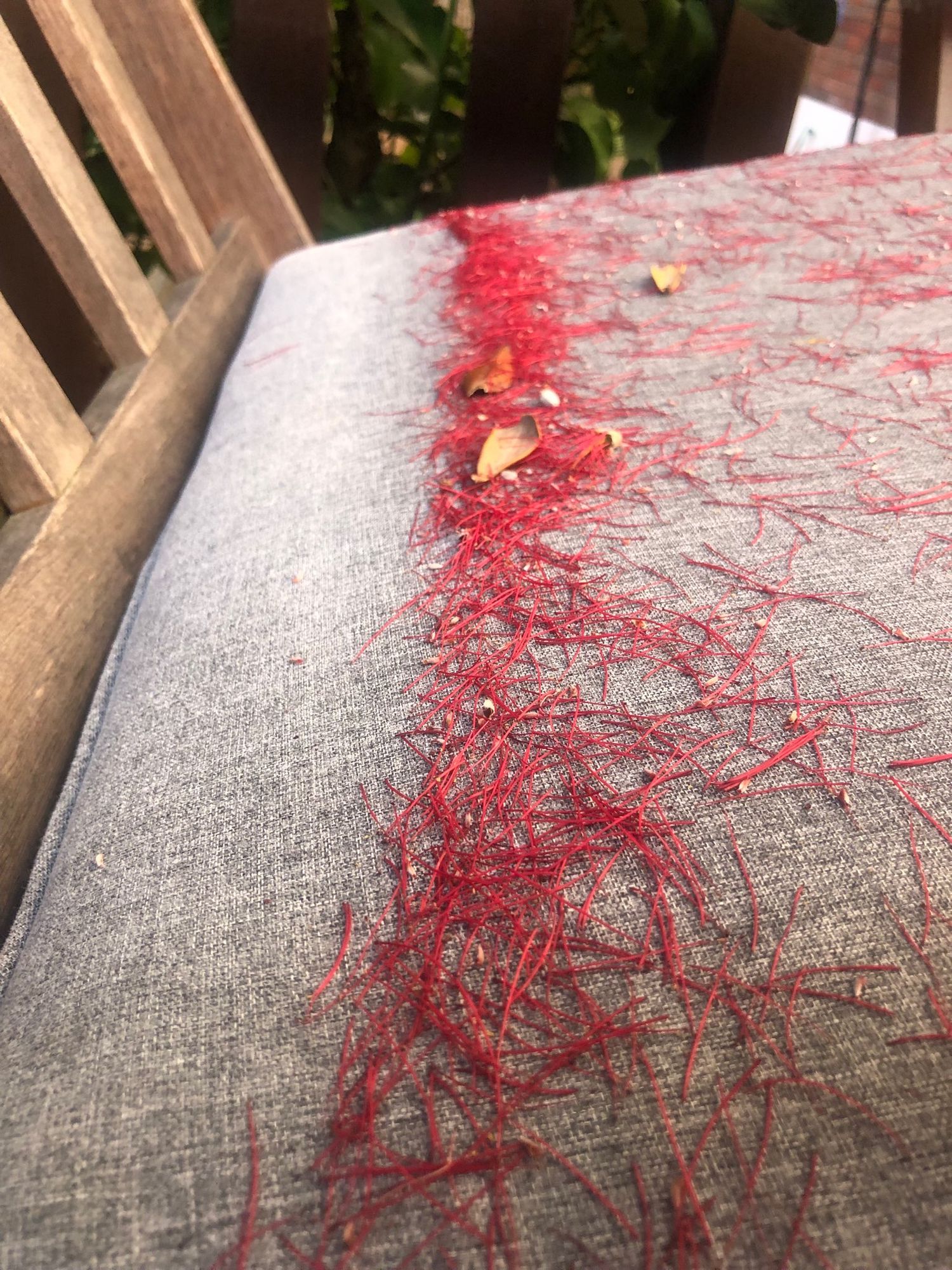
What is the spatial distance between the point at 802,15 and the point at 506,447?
1.15 meters

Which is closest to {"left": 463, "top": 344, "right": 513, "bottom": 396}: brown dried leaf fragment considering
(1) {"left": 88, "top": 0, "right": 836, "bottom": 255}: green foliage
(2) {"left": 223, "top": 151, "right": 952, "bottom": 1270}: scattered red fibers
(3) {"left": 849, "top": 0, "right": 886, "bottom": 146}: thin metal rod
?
(2) {"left": 223, "top": 151, "right": 952, "bottom": 1270}: scattered red fibers

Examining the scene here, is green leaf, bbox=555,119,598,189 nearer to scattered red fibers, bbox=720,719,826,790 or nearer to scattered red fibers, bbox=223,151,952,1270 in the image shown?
scattered red fibers, bbox=223,151,952,1270

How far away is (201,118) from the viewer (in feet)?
3.78

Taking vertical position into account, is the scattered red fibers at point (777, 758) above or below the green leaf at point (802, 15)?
below

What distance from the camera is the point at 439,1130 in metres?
0.36

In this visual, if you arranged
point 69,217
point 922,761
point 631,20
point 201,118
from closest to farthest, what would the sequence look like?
point 922,761 → point 69,217 → point 201,118 → point 631,20

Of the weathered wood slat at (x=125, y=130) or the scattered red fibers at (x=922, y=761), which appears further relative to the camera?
the weathered wood slat at (x=125, y=130)

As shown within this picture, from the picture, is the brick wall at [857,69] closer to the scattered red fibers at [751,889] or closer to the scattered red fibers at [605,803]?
the scattered red fibers at [605,803]

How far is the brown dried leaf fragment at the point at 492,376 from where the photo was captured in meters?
0.77

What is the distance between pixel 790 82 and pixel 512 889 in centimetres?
166

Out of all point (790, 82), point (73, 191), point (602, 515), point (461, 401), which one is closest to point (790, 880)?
point (602, 515)

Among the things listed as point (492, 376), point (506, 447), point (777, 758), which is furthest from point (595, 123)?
point (777, 758)

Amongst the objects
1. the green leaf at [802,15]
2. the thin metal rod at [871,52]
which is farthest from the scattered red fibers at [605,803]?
the thin metal rod at [871,52]

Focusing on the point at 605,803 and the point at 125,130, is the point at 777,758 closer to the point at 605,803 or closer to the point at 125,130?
the point at 605,803
